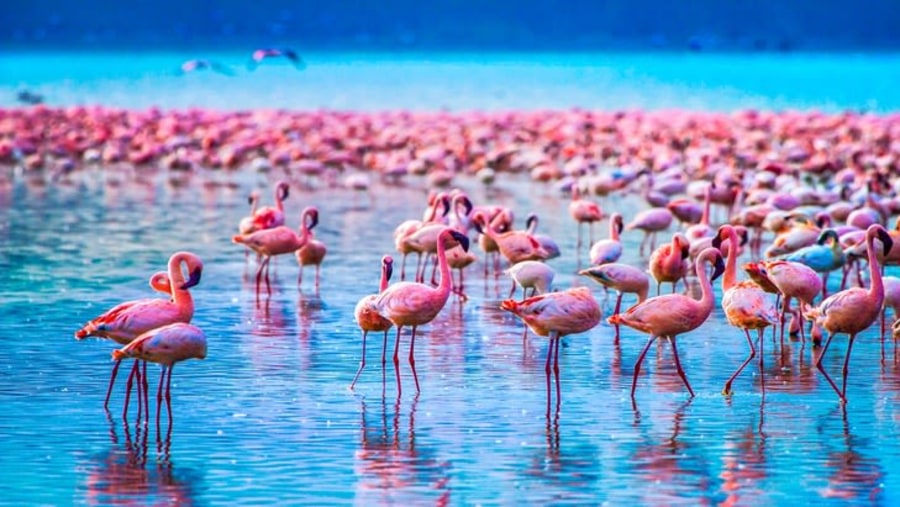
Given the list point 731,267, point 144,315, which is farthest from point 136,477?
point 731,267

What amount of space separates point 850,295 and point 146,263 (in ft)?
25.7

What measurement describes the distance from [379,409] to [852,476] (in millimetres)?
2626

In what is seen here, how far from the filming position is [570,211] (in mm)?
17203

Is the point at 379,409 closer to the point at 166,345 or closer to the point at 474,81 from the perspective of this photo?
the point at 166,345

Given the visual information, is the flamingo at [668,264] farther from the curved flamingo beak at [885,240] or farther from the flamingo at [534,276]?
the curved flamingo beak at [885,240]

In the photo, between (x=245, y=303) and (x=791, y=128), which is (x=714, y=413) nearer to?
(x=245, y=303)

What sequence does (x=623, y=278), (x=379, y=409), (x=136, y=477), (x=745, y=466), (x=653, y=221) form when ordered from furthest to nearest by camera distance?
(x=653, y=221)
(x=623, y=278)
(x=379, y=409)
(x=745, y=466)
(x=136, y=477)

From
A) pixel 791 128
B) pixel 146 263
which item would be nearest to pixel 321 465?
pixel 146 263

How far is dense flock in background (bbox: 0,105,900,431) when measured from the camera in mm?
9539

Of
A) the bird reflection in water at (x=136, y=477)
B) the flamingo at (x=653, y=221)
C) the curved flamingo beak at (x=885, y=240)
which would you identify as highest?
the flamingo at (x=653, y=221)

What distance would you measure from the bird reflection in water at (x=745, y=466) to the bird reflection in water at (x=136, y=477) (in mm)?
2400

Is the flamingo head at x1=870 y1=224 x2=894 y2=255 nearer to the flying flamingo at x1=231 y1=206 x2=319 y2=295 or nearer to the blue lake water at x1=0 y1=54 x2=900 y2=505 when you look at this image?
the blue lake water at x1=0 y1=54 x2=900 y2=505

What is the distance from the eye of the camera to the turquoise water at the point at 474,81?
69.8m

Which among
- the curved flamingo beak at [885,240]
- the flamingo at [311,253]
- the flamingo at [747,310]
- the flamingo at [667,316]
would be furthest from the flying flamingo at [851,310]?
the flamingo at [311,253]
